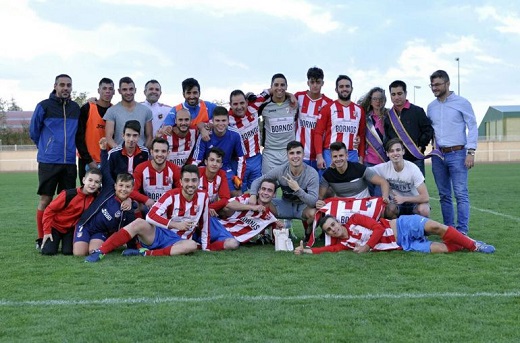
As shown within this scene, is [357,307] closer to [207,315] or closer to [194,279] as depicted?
[207,315]

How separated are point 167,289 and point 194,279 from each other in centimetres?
40

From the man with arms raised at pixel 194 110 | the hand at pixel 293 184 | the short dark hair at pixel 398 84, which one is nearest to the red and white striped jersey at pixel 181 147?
the man with arms raised at pixel 194 110

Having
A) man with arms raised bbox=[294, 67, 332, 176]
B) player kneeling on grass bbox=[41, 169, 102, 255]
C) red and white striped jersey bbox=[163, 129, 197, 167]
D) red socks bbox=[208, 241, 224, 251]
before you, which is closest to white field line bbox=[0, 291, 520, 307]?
player kneeling on grass bbox=[41, 169, 102, 255]

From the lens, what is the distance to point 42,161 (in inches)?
286

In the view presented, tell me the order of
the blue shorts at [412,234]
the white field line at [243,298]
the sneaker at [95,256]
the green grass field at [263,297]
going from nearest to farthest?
1. the green grass field at [263,297]
2. the white field line at [243,298]
3. the sneaker at [95,256]
4. the blue shorts at [412,234]

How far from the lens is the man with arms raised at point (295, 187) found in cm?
700

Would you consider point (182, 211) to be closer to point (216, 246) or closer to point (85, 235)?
point (216, 246)

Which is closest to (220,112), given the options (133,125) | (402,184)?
(133,125)

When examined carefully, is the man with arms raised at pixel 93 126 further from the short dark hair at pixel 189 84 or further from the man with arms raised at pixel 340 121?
the man with arms raised at pixel 340 121

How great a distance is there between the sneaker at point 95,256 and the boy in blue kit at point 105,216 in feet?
0.90

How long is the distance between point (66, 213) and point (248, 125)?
8.17ft

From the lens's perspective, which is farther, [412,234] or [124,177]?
[124,177]

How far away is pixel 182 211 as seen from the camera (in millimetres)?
6566

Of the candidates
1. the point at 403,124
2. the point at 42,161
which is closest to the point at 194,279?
the point at 42,161
